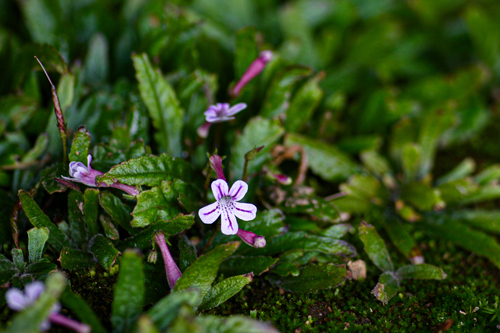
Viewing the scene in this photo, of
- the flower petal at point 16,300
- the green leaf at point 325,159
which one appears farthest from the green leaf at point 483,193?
the flower petal at point 16,300

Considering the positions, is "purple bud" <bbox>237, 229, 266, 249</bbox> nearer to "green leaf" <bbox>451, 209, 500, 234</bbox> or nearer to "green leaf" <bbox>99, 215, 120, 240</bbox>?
"green leaf" <bbox>99, 215, 120, 240</bbox>

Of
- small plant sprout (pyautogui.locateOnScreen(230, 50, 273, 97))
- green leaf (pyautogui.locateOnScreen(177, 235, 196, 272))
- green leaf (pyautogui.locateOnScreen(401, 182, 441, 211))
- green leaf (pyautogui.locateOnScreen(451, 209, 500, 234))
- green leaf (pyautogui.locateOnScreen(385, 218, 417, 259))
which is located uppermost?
small plant sprout (pyautogui.locateOnScreen(230, 50, 273, 97))

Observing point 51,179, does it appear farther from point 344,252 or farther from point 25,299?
point 344,252

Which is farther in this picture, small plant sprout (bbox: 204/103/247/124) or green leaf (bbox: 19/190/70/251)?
small plant sprout (bbox: 204/103/247/124)

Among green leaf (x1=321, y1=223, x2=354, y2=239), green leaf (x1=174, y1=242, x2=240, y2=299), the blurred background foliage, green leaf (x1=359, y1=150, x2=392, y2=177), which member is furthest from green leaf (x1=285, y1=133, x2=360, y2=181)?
green leaf (x1=174, y1=242, x2=240, y2=299)

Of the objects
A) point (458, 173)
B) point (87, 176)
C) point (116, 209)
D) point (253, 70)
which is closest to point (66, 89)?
point (87, 176)

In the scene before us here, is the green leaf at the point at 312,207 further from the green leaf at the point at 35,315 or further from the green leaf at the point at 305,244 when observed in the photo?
the green leaf at the point at 35,315
